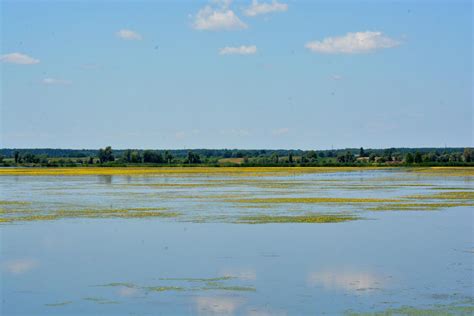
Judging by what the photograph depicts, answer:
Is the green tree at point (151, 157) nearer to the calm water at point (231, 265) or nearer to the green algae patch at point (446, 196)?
the green algae patch at point (446, 196)

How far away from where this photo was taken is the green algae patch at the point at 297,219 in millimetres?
22422

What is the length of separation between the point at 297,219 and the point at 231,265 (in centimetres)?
848

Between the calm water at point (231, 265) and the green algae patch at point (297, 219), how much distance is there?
1.95 ft

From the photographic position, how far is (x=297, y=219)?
23000mm

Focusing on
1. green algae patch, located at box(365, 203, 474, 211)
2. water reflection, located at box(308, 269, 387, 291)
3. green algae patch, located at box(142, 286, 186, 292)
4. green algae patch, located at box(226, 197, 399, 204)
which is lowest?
green algae patch, located at box(142, 286, 186, 292)

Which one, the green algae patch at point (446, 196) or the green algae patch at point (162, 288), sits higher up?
the green algae patch at point (446, 196)

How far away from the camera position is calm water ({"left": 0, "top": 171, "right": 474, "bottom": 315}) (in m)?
11.6

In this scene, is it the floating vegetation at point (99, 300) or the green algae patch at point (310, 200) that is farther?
the green algae patch at point (310, 200)

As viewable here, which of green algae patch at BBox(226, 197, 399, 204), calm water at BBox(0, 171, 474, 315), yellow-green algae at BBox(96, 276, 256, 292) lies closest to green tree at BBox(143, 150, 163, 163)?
green algae patch at BBox(226, 197, 399, 204)

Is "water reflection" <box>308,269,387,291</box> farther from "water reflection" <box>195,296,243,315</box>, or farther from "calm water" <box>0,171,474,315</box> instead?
"water reflection" <box>195,296,243,315</box>

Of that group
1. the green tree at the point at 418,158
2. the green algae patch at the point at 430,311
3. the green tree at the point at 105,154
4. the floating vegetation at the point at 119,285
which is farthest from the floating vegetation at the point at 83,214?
the green tree at the point at 105,154

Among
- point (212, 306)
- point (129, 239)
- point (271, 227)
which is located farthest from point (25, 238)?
point (212, 306)

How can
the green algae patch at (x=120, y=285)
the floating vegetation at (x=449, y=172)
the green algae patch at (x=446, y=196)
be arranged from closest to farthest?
the green algae patch at (x=120, y=285) → the green algae patch at (x=446, y=196) → the floating vegetation at (x=449, y=172)

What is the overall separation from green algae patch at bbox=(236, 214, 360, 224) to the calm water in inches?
23.4
